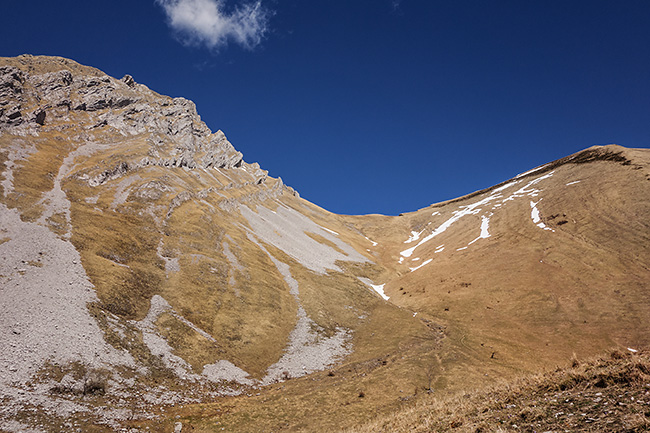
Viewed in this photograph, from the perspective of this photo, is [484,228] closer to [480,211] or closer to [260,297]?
[480,211]

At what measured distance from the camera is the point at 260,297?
1943 inches

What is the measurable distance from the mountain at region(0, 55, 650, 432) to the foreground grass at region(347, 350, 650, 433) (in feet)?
34.1

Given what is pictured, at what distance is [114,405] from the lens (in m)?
22.4

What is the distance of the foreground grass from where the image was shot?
10.3 m

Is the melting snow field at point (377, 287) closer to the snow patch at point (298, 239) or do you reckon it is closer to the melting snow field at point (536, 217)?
the snow patch at point (298, 239)

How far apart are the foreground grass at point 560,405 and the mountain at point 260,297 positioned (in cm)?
1039

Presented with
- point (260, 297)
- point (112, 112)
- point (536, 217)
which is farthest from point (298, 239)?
point (112, 112)

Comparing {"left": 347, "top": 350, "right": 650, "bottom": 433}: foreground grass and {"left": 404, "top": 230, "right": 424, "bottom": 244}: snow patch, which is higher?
{"left": 404, "top": 230, "right": 424, "bottom": 244}: snow patch

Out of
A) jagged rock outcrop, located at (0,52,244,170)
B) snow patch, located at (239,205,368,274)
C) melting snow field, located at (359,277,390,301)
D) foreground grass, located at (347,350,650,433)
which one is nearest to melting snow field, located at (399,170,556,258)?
snow patch, located at (239,205,368,274)

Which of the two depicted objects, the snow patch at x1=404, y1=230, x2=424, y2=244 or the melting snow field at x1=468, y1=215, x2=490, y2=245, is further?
the snow patch at x1=404, y1=230, x2=424, y2=244

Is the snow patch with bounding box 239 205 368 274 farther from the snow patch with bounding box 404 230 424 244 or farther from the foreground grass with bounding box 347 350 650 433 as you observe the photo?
the foreground grass with bounding box 347 350 650 433

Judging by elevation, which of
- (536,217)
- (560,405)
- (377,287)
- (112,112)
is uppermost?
(112,112)

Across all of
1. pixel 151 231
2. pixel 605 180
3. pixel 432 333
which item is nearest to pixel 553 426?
pixel 432 333

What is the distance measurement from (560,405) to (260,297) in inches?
1646
